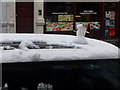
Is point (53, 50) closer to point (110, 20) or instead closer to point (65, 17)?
point (65, 17)

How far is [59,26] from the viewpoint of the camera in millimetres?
14219

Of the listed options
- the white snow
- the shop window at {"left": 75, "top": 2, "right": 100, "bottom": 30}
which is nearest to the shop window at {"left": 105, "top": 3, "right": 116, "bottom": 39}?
the shop window at {"left": 75, "top": 2, "right": 100, "bottom": 30}

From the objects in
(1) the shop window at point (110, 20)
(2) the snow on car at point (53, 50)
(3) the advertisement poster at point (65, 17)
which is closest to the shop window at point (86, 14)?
(3) the advertisement poster at point (65, 17)

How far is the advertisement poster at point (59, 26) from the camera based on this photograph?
1407 cm

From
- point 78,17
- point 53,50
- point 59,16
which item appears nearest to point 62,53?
point 53,50

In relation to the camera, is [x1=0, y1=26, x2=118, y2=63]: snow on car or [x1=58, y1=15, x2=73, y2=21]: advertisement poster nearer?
[x1=0, y1=26, x2=118, y2=63]: snow on car

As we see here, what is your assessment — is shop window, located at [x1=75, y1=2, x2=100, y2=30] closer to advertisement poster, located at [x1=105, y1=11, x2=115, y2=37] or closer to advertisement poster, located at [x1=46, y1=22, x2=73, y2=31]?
advertisement poster, located at [x1=46, y1=22, x2=73, y2=31]

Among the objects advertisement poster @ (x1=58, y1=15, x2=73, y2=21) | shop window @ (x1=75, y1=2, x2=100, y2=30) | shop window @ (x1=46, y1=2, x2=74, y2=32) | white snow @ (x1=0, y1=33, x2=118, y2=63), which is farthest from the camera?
shop window @ (x1=75, y1=2, x2=100, y2=30)

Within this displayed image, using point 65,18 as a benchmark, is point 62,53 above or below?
below

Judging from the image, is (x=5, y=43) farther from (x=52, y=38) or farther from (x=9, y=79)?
(x=9, y=79)

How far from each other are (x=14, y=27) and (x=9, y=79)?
11.9 m

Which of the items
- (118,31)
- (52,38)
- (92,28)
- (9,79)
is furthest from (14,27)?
(9,79)

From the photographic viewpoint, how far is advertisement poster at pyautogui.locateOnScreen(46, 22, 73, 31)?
46.2 feet

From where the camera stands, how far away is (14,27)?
13.8 meters
